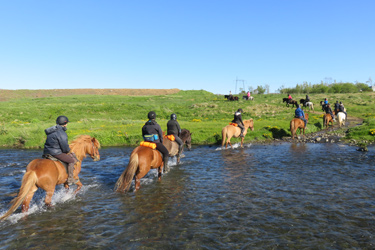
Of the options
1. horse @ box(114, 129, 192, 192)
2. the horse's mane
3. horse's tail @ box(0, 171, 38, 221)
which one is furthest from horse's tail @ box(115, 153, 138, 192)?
horse's tail @ box(0, 171, 38, 221)

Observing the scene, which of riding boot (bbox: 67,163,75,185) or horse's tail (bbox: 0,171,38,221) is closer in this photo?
horse's tail (bbox: 0,171,38,221)

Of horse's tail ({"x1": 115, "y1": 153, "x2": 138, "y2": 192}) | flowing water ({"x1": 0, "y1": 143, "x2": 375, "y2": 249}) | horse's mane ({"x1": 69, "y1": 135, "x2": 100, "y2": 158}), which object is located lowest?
flowing water ({"x1": 0, "y1": 143, "x2": 375, "y2": 249})

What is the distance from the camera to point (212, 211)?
8.07 m

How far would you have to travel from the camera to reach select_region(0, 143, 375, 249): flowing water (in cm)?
627

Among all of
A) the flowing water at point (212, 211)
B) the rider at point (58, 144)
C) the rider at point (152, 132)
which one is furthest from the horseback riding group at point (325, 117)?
the rider at point (58, 144)

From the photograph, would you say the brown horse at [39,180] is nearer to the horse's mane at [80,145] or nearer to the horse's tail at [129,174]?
the horse's mane at [80,145]

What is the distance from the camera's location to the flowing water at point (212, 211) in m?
6.27

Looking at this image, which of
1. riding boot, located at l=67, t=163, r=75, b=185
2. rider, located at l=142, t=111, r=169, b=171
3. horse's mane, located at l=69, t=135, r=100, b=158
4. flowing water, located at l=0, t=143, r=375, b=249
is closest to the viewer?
flowing water, located at l=0, t=143, r=375, b=249

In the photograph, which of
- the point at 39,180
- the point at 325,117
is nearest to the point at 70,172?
the point at 39,180

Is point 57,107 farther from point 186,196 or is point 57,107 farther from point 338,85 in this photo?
Result: point 338,85

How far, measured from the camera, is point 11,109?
46.0m

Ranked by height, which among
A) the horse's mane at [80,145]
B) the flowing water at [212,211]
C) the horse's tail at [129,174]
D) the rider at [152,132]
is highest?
the rider at [152,132]

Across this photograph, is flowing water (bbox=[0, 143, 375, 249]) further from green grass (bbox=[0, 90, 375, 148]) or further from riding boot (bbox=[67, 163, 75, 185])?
green grass (bbox=[0, 90, 375, 148])

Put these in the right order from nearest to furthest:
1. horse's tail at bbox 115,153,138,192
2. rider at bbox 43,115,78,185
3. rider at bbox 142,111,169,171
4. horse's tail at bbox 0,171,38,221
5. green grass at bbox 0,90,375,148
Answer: horse's tail at bbox 0,171,38,221 < rider at bbox 43,115,78,185 < horse's tail at bbox 115,153,138,192 < rider at bbox 142,111,169,171 < green grass at bbox 0,90,375,148
